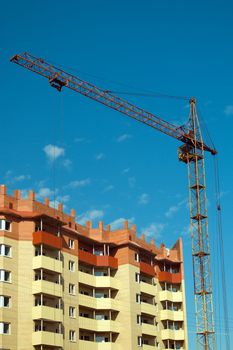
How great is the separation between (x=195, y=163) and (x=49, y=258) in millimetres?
40390

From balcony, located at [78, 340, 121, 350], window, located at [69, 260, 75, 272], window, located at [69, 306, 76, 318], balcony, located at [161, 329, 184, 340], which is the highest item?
window, located at [69, 260, 75, 272]

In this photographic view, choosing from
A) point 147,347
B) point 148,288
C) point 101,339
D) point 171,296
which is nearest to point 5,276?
point 101,339

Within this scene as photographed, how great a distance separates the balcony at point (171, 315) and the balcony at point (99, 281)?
11658 mm

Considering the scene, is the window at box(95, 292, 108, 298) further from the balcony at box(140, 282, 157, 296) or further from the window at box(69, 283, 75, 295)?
A: the window at box(69, 283, 75, 295)

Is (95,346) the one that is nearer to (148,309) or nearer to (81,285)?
(81,285)

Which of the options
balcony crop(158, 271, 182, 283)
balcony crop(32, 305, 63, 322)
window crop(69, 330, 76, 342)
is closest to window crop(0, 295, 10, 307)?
balcony crop(32, 305, 63, 322)

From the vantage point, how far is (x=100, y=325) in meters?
86.4

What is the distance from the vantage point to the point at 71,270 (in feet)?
274

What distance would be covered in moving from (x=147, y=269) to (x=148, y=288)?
2865mm

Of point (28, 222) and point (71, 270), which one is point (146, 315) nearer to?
point (71, 270)

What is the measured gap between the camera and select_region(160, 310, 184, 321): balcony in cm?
9766

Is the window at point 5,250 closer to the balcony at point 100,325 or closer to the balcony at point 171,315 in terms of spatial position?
the balcony at point 100,325

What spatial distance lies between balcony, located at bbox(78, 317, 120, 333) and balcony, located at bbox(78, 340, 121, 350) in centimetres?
188

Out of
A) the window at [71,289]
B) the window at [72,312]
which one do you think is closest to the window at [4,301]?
the window at [72,312]
